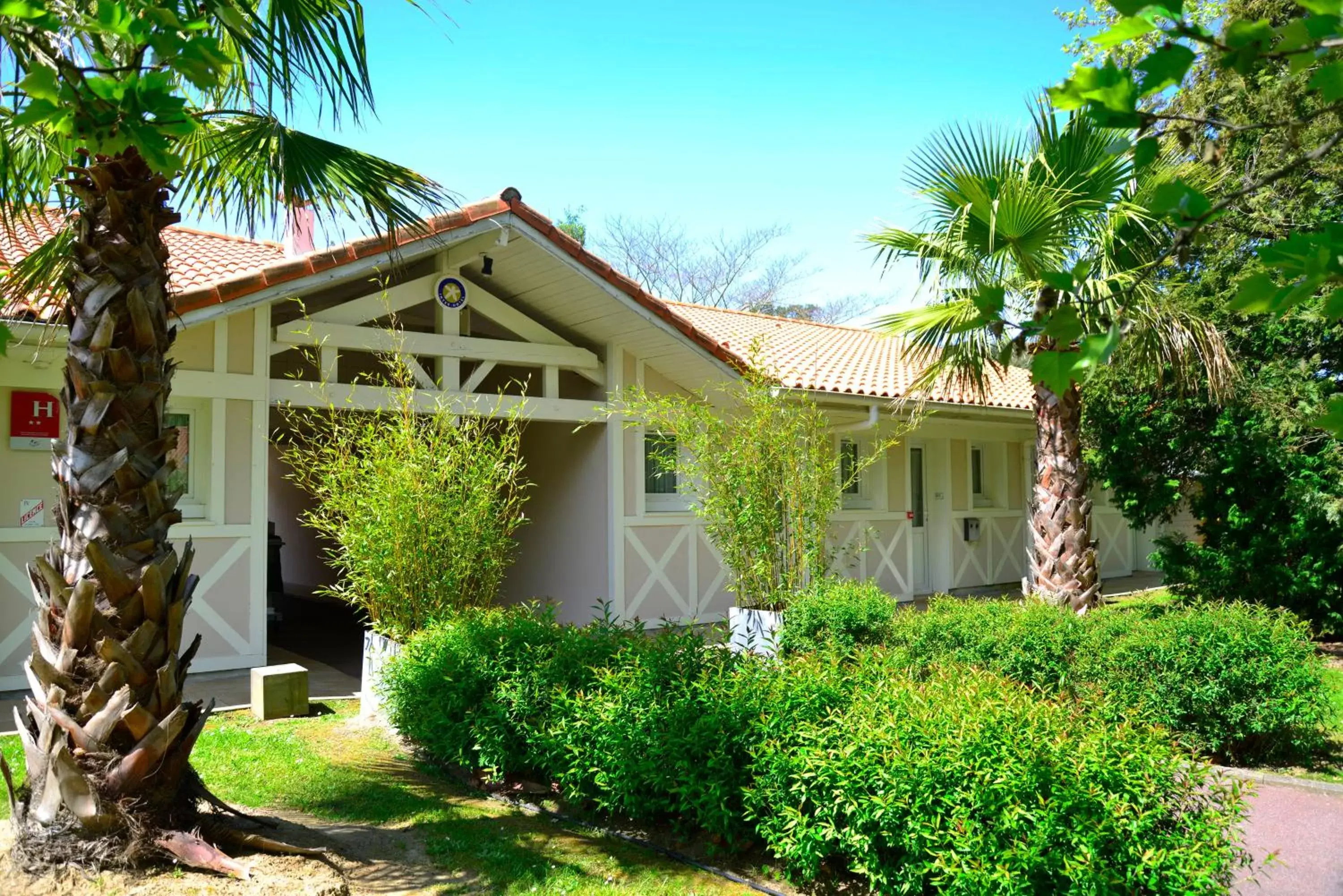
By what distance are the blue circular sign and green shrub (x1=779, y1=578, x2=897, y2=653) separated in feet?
15.2

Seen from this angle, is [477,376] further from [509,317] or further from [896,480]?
[896,480]

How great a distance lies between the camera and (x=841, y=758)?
396cm

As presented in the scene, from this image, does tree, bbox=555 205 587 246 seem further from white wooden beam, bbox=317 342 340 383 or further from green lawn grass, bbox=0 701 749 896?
green lawn grass, bbox=0 701 749 896

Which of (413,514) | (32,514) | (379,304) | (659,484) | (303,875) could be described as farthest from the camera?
(659,484)

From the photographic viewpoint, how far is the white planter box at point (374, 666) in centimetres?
720

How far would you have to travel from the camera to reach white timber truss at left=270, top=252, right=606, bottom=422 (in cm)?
896

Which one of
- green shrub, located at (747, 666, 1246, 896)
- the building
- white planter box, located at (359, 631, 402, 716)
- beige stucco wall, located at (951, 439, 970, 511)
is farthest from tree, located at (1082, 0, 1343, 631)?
white planter box, located at (359, 631, 402, 716)

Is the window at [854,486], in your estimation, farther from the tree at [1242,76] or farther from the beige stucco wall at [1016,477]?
the tree at [1242,76]

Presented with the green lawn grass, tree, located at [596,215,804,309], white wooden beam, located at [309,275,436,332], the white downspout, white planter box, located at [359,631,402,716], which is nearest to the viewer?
the green lawn grass

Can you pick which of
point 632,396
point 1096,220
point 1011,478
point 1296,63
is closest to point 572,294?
point 632,396

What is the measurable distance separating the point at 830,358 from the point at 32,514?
435 inches

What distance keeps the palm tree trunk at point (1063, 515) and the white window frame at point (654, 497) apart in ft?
13.2

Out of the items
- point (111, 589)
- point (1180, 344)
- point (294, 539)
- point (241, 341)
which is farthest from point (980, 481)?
point (111, 589)

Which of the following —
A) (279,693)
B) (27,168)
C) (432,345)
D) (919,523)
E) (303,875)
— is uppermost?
(27,168)
